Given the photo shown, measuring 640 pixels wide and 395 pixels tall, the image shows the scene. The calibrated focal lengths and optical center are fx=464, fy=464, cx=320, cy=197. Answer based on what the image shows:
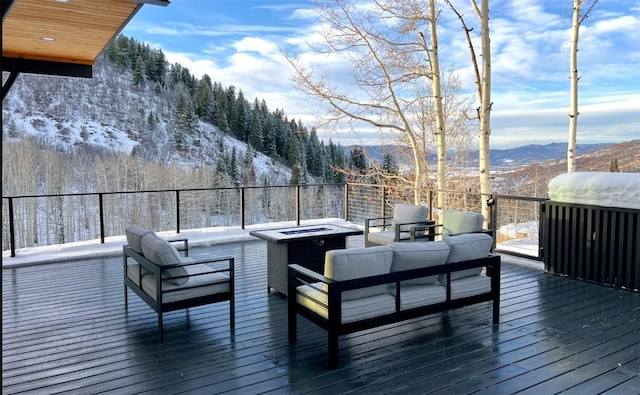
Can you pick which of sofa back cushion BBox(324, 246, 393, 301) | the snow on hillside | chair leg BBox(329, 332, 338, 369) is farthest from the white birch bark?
the snow on hillside

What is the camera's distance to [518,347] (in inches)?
134

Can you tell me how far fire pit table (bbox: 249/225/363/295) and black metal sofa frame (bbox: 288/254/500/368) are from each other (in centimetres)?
110


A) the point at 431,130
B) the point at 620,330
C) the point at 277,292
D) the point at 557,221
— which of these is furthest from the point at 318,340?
the point at 431,130

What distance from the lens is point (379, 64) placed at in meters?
10.4

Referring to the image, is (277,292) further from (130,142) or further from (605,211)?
(130,142)

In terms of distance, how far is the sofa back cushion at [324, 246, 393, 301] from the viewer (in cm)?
313

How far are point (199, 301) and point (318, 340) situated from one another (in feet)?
3.32

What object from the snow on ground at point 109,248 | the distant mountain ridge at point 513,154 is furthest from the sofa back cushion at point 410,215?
the distant mountain ridge at point 513,154

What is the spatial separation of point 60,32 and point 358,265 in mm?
3315

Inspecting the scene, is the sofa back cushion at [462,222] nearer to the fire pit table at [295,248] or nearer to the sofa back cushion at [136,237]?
the fire pit table at [295,248]

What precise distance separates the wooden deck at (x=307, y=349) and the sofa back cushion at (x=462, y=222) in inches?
32.8

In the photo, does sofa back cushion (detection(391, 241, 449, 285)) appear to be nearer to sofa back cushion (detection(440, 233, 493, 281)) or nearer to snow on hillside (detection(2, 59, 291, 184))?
sofa back cushion (detection(440, 233, 493, 281))

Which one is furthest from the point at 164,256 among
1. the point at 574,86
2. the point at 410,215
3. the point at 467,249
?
the point at 574,86

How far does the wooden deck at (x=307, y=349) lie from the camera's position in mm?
2865
